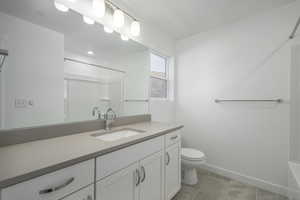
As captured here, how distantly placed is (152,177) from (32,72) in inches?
52.8

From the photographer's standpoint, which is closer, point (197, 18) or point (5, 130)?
point (5, 130)

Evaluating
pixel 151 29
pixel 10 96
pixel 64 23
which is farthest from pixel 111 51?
pixel 10 96

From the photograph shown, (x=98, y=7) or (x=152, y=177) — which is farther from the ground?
(x=98, y=7)

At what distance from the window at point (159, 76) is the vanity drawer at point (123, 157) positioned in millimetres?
1113

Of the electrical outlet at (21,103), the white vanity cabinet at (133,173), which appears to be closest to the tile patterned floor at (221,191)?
the white vanity cabinet at (133,173)

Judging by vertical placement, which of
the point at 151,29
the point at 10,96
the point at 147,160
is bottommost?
the point at 147,160

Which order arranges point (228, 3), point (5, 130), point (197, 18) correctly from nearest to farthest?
1. point (5, 130)
2. point (228, 3)
3. point (197, 18)

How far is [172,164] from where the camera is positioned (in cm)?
158

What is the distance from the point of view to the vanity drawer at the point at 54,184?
560mm

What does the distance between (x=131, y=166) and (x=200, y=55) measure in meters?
2.08

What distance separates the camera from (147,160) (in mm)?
1216

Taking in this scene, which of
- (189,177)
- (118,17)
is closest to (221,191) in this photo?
(189,177)

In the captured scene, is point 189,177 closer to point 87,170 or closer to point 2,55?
point 87,170

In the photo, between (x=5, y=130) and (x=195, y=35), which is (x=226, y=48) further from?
(x=5, y=130)
